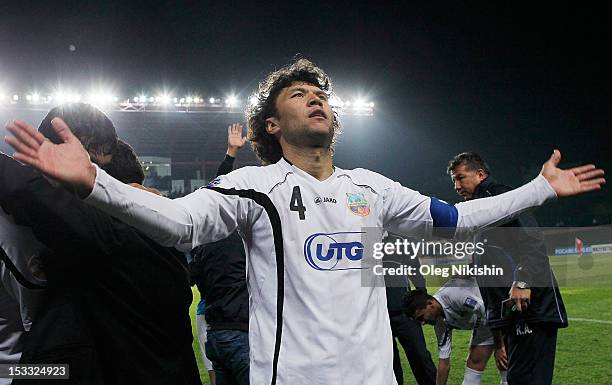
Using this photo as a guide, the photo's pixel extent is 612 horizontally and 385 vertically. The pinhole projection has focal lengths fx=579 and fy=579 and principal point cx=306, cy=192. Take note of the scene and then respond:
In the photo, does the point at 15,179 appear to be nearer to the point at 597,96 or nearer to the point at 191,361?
the point at 191,361

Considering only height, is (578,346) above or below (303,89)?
below

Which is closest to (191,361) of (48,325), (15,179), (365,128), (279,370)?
(279,370)

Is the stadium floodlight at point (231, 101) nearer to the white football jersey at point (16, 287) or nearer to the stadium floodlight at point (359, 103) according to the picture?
the stadium floodlight at point (359, 103)

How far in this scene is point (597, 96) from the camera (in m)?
35.7

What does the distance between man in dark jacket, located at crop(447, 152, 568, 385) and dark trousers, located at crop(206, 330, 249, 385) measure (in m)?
1.90

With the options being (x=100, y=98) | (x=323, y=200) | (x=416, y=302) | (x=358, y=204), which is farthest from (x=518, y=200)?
(x=100, y=98)

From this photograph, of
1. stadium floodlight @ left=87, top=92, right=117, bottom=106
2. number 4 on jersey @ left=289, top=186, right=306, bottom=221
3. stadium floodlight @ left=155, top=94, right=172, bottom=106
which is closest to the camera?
number 4 on jersey @ left=289, top=186, right=306, bottom=221

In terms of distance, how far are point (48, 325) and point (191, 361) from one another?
56cm

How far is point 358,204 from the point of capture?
2229 mm

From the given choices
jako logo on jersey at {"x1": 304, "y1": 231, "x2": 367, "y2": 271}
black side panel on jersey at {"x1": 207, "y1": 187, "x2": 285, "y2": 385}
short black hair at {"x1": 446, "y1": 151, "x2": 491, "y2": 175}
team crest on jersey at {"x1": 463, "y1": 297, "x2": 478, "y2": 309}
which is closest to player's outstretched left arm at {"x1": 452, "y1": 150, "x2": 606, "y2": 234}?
jako logo on jersey at {"x1": 304, "y1": 231, "x2": 367, "y2": 271}

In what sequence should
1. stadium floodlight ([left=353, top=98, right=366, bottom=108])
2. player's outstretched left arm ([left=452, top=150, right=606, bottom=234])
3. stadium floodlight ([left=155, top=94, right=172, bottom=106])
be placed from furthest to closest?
stadium floodlight ([left=353, top=98, right=366, bottom=108]), stadium floodlight ([left=155, top=94, right=172, bottom=106]), player's outstretched left arm ([left=452, top=150, right=606, bottom=234])

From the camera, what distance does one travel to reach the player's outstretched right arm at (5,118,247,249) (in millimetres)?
1581

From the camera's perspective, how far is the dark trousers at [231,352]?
3.96 meters

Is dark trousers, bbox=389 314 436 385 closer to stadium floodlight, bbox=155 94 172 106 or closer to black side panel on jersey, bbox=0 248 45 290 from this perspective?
black side panel on jersey, bbox=0 248 45 290
